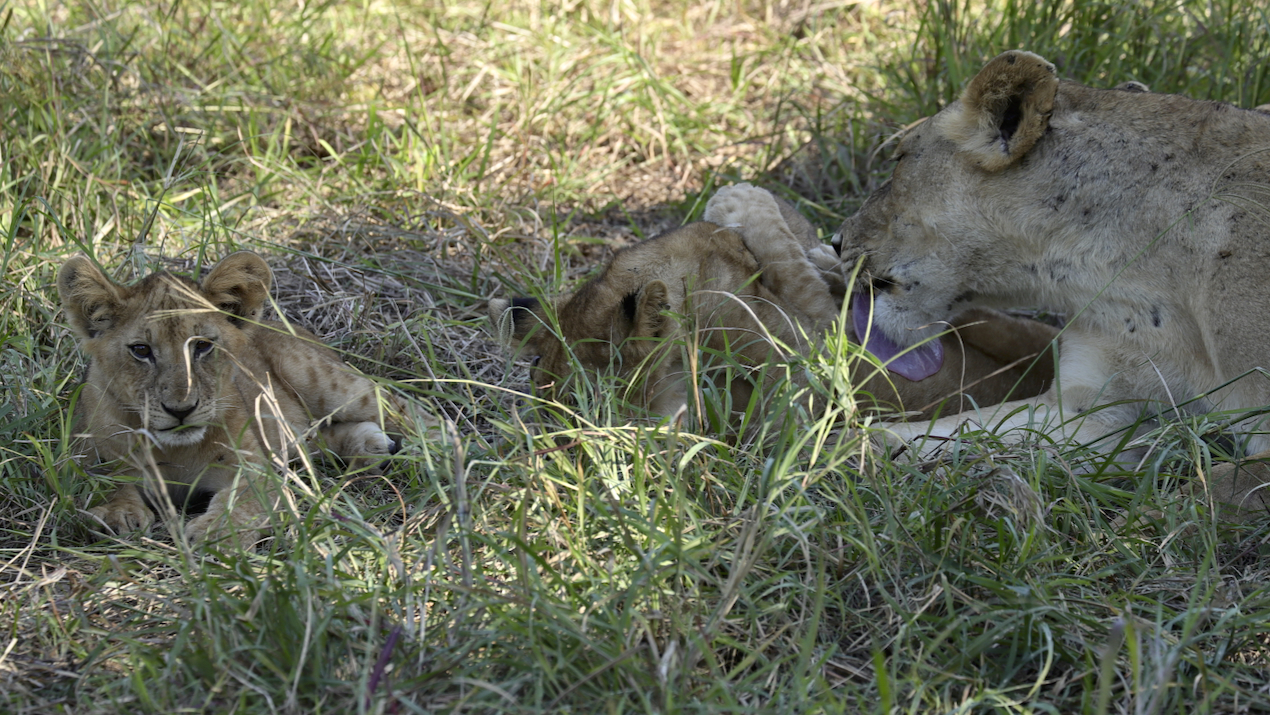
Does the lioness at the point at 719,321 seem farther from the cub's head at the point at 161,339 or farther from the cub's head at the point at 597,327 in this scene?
the cub's head at the point at 161,339

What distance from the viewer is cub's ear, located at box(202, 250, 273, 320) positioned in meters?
3.12

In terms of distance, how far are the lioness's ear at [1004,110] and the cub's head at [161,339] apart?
212 centimetres

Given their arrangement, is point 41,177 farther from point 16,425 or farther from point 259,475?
point 259,475

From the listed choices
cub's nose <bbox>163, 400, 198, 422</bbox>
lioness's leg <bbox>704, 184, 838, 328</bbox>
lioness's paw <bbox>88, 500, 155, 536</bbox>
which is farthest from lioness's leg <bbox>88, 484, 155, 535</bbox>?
lioness's leg <bbox>704, 184, 838, 328</bbox>

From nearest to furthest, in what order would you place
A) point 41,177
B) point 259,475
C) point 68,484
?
1. point 259,475
2. point 68,484
3. point 41,177

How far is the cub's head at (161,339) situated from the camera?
2957 millimetres

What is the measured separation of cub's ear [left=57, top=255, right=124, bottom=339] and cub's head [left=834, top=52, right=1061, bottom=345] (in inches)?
87.8

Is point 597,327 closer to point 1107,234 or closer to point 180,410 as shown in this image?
point 180,410

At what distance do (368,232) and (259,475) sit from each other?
6.68ft

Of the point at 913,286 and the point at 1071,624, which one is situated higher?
the point at 913,286

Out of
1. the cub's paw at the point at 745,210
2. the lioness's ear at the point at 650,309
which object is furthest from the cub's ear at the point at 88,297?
the cub's paw at the point at 745,210

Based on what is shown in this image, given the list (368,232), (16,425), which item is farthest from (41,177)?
(16,425)

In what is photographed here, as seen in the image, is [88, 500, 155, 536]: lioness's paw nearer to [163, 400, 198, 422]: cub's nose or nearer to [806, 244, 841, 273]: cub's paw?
[163, 400, 198, 422]: cub's nose

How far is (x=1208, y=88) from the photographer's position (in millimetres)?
4695
